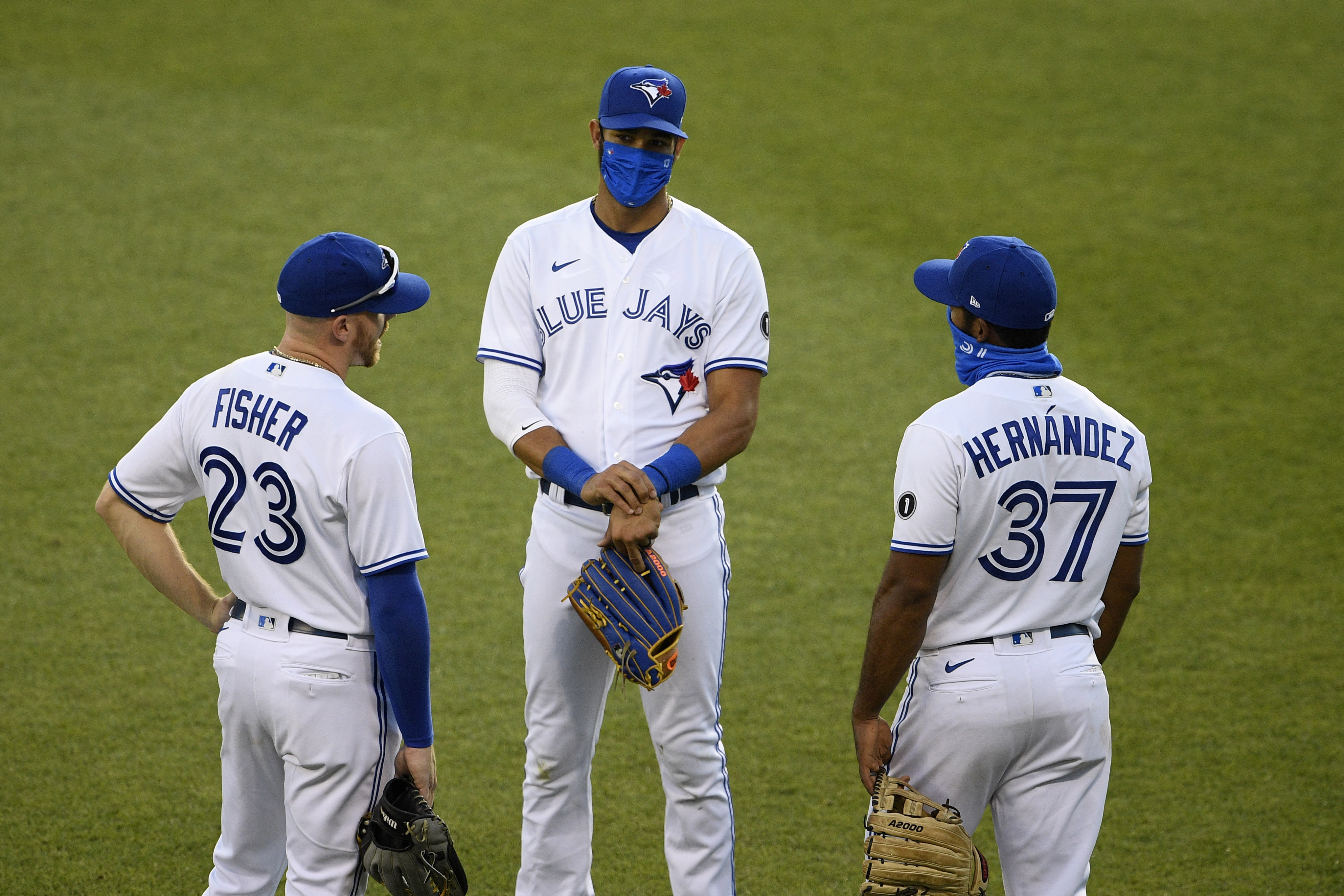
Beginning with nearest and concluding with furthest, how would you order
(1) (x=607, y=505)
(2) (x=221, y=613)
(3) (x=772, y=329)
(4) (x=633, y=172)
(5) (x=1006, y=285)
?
(5) (x=1006, y=285)
(2) (x=221, y=613)
(1) (x=607, y=505)
(4) (x=633, y=172)
(3) (x=772, y=329)

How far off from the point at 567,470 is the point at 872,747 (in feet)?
3.03

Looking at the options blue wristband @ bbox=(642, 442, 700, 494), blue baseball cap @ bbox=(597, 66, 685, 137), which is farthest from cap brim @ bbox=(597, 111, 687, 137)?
blue wristband @ bbox=(642, 442, 700, 494)

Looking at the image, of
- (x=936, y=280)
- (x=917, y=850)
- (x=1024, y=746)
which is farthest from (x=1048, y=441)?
(x=917, y=850)

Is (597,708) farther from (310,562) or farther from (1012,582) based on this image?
(1012,582)

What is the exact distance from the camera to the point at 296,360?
257 cm

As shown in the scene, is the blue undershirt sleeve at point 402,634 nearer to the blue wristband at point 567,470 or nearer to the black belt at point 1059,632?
the blue wristband at point 567,470

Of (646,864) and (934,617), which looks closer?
(934,617)

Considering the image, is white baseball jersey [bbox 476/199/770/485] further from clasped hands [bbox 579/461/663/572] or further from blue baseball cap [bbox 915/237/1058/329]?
blue baseball cap [bbox 915/237/1058/329]

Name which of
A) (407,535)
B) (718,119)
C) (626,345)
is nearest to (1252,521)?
(626,345)

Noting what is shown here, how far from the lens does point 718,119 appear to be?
9.60 m

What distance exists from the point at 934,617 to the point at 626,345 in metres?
0.98

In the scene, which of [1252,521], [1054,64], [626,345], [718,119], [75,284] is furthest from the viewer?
[1054,64]

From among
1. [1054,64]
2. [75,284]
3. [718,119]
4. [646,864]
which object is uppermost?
[1054,64]

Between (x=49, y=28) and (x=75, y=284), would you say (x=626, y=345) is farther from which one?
(x=49, y=28)
